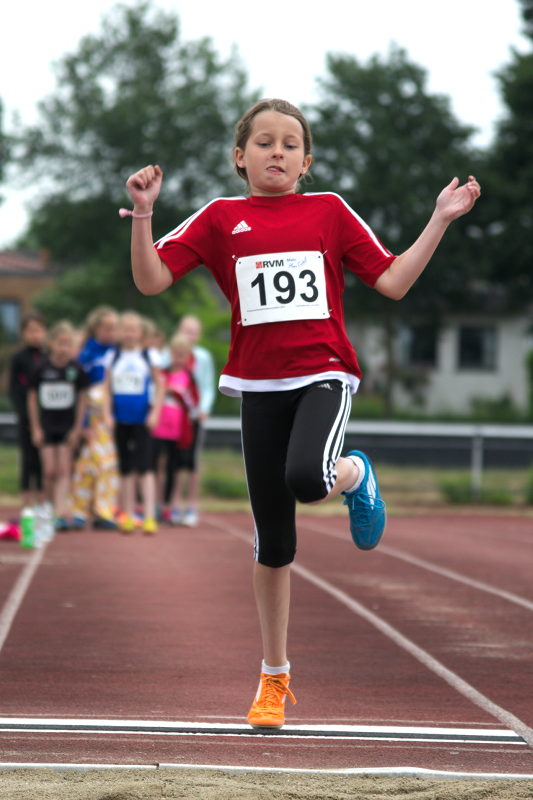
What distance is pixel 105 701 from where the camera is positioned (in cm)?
478

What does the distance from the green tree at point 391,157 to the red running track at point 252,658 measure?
110ft

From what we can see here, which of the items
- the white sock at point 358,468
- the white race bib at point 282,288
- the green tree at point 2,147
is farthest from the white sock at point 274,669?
the green tree at point 2,147

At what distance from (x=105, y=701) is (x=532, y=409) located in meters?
39.3

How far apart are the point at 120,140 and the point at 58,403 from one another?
137 ft

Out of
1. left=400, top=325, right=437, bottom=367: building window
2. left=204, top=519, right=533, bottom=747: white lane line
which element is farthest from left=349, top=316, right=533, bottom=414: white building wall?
left=204, top=519, right=533, bottom=747: white lane line

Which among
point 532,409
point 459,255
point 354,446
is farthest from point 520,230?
point 354,446

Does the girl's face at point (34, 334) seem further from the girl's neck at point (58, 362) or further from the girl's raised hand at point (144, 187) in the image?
the girl's raised hand at point (144, 187)

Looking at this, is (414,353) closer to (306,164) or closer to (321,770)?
(306,164)

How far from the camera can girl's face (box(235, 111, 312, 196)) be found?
446 centimetres

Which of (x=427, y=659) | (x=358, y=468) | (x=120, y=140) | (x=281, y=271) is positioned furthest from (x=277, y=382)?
(x=120, y=140)

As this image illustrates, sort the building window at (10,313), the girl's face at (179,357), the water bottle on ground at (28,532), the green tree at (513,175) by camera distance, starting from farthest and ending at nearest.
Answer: the building window at (10,313) → the green tree at (513,175) → the girl's face at (179,357) → the water bottle on ground at (28,532)

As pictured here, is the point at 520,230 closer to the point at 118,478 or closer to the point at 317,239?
the point at 118,478

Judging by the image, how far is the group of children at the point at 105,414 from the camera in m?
11.9

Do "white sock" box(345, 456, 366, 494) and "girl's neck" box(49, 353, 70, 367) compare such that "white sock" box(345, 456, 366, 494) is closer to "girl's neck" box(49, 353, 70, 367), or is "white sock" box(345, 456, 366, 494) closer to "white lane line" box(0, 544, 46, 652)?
"white lane line" box(0, 544, 46, 652)
